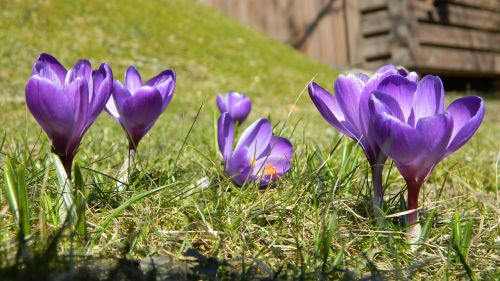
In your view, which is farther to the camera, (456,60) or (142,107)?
(456,60)

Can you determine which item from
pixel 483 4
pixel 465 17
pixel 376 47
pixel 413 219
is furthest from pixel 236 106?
pixel 483 4

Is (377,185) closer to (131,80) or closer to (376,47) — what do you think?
(131,80)

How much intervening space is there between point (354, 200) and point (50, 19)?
7550mm

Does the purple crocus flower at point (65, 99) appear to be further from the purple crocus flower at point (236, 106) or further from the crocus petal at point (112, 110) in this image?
the purple crocus flower at point (236, 106)

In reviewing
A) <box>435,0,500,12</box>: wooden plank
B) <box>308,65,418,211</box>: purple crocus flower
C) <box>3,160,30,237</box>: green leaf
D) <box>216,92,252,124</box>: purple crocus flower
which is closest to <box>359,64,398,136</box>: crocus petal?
<box>308,65,418,211</box>: purple crocus flower

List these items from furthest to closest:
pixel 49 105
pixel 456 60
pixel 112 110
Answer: pixel 456 60 → pixel 112 110 → pixel 49 105

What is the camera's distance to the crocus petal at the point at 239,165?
1607mm

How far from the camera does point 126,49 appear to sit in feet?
26.1

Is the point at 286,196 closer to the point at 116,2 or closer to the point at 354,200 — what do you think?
the point at 354,200

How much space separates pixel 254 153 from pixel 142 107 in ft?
1.20

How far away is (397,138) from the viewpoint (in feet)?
3.84

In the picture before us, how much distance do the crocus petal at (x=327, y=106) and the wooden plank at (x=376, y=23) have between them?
9150mm

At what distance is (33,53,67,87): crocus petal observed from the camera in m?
1.32

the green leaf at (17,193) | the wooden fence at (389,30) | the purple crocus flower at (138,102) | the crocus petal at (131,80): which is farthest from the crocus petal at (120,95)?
the wooden fence at (389,30)
